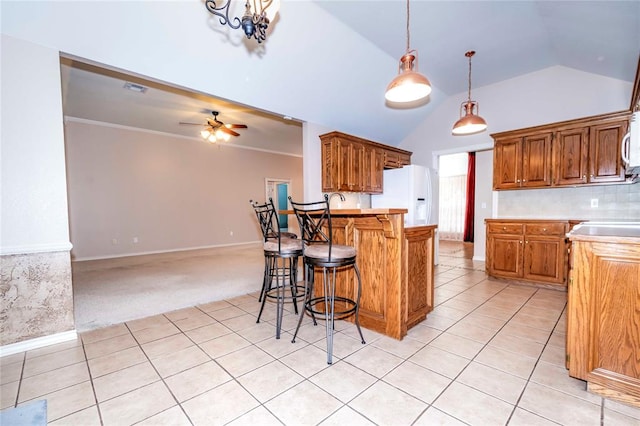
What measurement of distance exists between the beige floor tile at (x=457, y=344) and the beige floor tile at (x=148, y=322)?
2.53 metres

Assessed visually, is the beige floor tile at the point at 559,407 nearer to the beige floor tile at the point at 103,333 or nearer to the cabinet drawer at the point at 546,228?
the cabinet drawer at the point at 546,228

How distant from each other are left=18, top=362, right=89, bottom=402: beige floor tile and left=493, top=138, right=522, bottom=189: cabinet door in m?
5.31

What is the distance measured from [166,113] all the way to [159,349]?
472 centimetres

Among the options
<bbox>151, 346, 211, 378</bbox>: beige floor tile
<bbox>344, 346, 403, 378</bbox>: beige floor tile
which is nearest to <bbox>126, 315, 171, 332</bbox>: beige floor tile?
<bbox>151, 346, 211, 378</bbox>: beige floor tile

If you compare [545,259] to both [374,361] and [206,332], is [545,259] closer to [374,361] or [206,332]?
[374,361]

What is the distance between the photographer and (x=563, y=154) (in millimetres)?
3771

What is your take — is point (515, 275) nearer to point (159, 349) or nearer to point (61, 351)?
point (159, 349)

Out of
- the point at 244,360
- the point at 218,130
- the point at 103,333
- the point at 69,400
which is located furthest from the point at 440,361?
the point at 218,130

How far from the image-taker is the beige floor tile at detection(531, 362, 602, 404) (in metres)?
1.60

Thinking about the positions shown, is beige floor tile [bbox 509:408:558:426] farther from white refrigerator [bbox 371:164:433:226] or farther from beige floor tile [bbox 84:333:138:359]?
white refrigerator [bbox 371:164:433:226]

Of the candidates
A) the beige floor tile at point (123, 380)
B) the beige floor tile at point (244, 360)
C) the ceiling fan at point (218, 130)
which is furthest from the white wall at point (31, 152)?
the ceiling fan at point (218, 130)

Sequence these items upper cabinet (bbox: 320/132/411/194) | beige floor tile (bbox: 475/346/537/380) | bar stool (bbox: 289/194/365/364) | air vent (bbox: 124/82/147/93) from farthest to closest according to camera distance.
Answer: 1. upper cabinet (bbox: 320/132/411/194)
2. air vent (bbox: 124/82/147/93)
3. bar stool (bbox: 289/194/365/364)
4. beige floor tile (bbox: 475/346/537/380)

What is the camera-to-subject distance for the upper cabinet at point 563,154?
345 cm

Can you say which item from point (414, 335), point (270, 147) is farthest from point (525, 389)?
point (270, 147)
